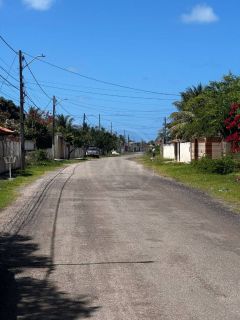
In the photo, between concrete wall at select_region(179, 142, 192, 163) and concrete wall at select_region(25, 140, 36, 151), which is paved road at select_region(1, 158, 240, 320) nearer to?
concrete wall at select_region(179, 142, 192, 163)

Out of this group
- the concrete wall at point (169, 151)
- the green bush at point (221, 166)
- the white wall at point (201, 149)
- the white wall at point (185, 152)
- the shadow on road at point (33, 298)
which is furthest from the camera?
the concrete wall at point (169, 151)

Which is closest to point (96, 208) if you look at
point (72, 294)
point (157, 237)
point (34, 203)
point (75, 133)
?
point (34, 203)

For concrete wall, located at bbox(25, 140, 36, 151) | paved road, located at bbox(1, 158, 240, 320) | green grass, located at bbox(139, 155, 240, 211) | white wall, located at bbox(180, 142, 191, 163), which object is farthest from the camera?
concrete wall, located at bbox(25, 140, 36, 151)

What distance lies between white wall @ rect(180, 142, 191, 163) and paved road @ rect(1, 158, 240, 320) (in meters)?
32.3

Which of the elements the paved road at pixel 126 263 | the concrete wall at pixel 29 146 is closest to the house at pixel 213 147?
the concrete wall at pixel 29 146

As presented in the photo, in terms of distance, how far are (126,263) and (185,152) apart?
42.1 metres

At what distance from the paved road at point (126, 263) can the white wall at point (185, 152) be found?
32349 mm

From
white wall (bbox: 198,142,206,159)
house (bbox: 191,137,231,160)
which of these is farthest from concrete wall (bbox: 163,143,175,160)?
house (bbox: 191,137,231,160)

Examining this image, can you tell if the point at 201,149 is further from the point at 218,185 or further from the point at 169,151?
the point at 169,151

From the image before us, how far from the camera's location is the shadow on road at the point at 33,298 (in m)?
6.00

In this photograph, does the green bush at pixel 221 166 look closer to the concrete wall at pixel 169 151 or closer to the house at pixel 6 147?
the house at pixel 6 147

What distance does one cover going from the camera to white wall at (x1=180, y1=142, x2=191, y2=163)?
48000 mm

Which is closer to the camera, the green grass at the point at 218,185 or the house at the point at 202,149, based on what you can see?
the green grass at the point at 218,185

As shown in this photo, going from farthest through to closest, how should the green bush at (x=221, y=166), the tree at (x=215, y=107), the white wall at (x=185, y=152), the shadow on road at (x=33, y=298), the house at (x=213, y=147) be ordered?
the white wall at (x=185, y=152), the house at (x=213, y=147), the tree at (x=215, y=107), the green bush at (x=221, y=166), the shadow on road at (x=33, y=298)
